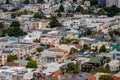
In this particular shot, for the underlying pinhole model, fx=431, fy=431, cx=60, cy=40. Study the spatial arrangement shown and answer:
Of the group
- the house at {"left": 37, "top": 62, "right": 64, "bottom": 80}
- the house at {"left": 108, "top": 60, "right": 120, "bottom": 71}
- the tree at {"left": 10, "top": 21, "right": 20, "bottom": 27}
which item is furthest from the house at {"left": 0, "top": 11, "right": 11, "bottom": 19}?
the house at {"left": 108, "top": 60, "right": 120, "bottom": 71}

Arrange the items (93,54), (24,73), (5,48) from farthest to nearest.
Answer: (5,48) < (93,54) < (24,73)

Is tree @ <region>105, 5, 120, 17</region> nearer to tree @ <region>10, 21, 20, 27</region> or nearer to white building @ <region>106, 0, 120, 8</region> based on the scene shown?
white building @ <region>106, 0, 120, 8</region>

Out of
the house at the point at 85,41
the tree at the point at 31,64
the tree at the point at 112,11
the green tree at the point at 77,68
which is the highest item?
the tree at the point at 31,64

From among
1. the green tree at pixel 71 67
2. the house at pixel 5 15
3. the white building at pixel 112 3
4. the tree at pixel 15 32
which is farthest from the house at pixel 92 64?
the white building at pixel 112 3

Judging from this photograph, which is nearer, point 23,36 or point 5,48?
point 5,48

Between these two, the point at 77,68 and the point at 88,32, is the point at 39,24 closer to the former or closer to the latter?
the point at 88,32

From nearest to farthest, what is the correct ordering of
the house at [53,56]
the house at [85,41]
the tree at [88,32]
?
1. the house at [53,56]
2. the house at [85,41]
3. the tree at [88,32]

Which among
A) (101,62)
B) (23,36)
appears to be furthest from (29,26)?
(101,62)

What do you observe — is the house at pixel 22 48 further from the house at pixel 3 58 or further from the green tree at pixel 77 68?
the green tree at pixel 77 68

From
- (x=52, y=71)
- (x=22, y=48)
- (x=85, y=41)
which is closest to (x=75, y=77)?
(x=52, y=71)

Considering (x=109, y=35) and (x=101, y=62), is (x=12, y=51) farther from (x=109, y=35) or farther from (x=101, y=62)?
(x=109, y=35)

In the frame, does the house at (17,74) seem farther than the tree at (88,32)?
No
